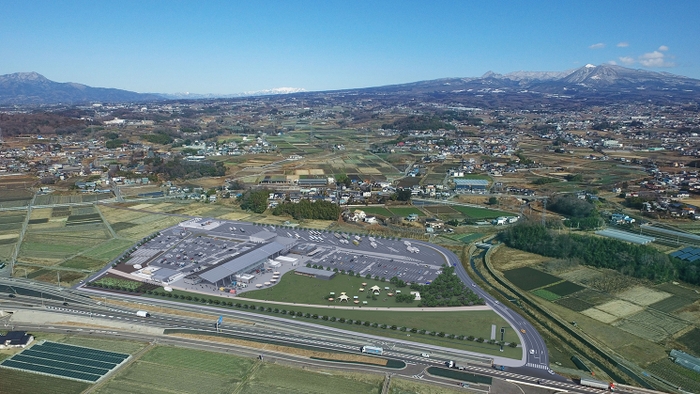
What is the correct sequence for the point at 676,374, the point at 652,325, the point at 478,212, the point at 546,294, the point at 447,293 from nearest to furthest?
the point at 676,374
the point at 652,325
the point at 447,293
the point at 546,294
the point at 478,212

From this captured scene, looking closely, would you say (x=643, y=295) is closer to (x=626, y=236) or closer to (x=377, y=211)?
(x=626, y=236)

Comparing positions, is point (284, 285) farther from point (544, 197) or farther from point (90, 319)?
point (544, 197)

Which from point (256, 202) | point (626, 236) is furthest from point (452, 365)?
point (256, 202)

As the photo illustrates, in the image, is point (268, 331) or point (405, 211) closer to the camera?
point (268, 331)

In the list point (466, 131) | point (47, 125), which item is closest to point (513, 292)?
point (466, 131)

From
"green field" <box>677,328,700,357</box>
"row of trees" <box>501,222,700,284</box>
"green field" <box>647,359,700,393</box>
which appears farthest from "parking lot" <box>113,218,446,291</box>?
"green field" <box>677,328,700,357</box>

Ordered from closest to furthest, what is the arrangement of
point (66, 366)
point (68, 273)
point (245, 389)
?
point (245, 389) < point (66, 366) < point (68, 273)

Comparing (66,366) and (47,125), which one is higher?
(47,125)
